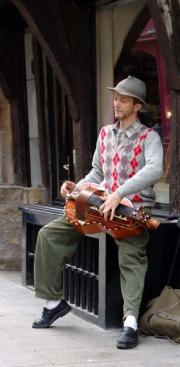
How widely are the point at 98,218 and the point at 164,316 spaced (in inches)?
31.3

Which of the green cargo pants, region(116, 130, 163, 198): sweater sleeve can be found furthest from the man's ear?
the green cargo pants

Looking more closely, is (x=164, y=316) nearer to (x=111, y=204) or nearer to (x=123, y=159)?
(x=111, y=204)

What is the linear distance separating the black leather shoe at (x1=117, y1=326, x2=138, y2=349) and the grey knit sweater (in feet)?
2.73

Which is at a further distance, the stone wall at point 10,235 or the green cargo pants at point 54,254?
the stone wall at point 10,235

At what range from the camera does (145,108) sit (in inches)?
229

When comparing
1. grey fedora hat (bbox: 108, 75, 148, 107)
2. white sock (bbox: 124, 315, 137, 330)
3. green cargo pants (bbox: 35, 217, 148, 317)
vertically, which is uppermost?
grey fedora hat (bbox: 108, 75, 148, 107)

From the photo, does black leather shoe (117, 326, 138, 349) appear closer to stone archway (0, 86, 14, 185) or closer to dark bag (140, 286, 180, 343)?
dark bag (140, 286, 180, 343)

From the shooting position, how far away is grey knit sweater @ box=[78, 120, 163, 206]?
5305 mm

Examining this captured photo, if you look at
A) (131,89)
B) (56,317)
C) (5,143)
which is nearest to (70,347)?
(56,317)

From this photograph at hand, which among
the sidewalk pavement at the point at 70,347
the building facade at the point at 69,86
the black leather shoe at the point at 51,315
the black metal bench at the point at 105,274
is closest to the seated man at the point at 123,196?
the black leather shoe at the point at 51,315

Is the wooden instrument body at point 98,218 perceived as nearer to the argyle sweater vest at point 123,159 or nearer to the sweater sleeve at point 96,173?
the argyle sweater vest at point 123,159

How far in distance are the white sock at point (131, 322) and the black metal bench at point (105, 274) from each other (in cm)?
47

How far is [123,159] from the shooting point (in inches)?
219

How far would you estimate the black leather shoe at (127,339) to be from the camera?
532cm
